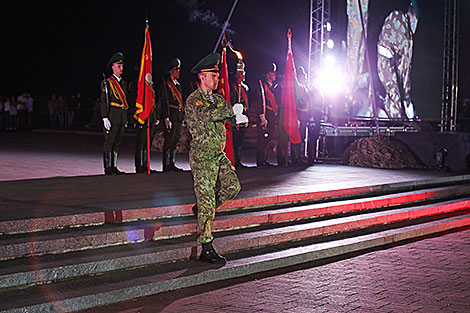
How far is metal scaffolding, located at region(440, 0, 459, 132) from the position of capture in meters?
19.8

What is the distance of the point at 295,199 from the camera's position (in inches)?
356

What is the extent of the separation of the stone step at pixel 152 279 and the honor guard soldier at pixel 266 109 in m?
5.27

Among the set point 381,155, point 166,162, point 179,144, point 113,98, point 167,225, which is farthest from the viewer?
point 179,144

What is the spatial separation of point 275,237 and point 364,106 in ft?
40.0

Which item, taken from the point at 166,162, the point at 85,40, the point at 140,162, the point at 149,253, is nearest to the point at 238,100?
the point at 166,162

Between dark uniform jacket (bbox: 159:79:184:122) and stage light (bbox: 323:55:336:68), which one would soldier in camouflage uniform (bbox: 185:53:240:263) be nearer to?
dark uniform jacket (bbox: 159:79:184:122)

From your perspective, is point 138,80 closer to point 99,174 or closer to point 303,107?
point 99,174

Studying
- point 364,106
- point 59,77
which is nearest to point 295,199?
point 364,106

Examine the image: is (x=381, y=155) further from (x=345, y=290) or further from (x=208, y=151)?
(x=208, y=151)

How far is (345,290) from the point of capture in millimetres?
6109

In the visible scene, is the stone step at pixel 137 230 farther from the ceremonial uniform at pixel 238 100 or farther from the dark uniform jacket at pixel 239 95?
the dark uniform jacket at pixel 239 95

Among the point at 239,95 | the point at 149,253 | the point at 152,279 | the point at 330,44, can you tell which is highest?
the point at 330,44

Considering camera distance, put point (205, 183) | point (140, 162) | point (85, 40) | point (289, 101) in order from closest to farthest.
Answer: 1. point (205, 183)
2. point (140, 162)
3. point (289, 101)
4. point (85, 40)

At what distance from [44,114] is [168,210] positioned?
26477mm
